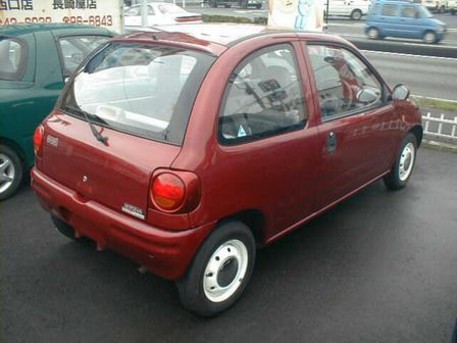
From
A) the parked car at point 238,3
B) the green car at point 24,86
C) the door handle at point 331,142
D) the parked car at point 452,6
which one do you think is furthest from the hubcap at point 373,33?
the parked car at point 238,3

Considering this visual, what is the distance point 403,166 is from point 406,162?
73mm

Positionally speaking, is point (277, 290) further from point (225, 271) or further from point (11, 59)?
point (11, 59)

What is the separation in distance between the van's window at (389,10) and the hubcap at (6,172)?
67.1 ft

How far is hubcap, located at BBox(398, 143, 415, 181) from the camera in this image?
4.92m

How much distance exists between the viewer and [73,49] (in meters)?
4.98

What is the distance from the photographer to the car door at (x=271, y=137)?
286cm

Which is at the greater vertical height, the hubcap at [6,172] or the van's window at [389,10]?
the van's window at [389,10]

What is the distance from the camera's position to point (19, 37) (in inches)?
183

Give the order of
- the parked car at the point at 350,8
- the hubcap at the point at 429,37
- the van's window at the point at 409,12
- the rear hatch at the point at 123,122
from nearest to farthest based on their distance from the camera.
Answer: the rear hatch at the point at 123,122, the hubcap at the point at 429,37, the van's window at the point at 409,12, the parked car at the point at 350,8

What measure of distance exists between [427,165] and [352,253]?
259 cm

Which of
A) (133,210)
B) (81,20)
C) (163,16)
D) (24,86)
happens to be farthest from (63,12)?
(163,16)

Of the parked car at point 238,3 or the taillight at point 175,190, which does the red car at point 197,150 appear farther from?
the parked car at point 238,3

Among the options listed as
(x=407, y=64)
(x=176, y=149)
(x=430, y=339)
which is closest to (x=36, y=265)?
(x=176, y=149)

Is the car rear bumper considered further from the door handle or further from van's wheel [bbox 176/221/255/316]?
the door handle
